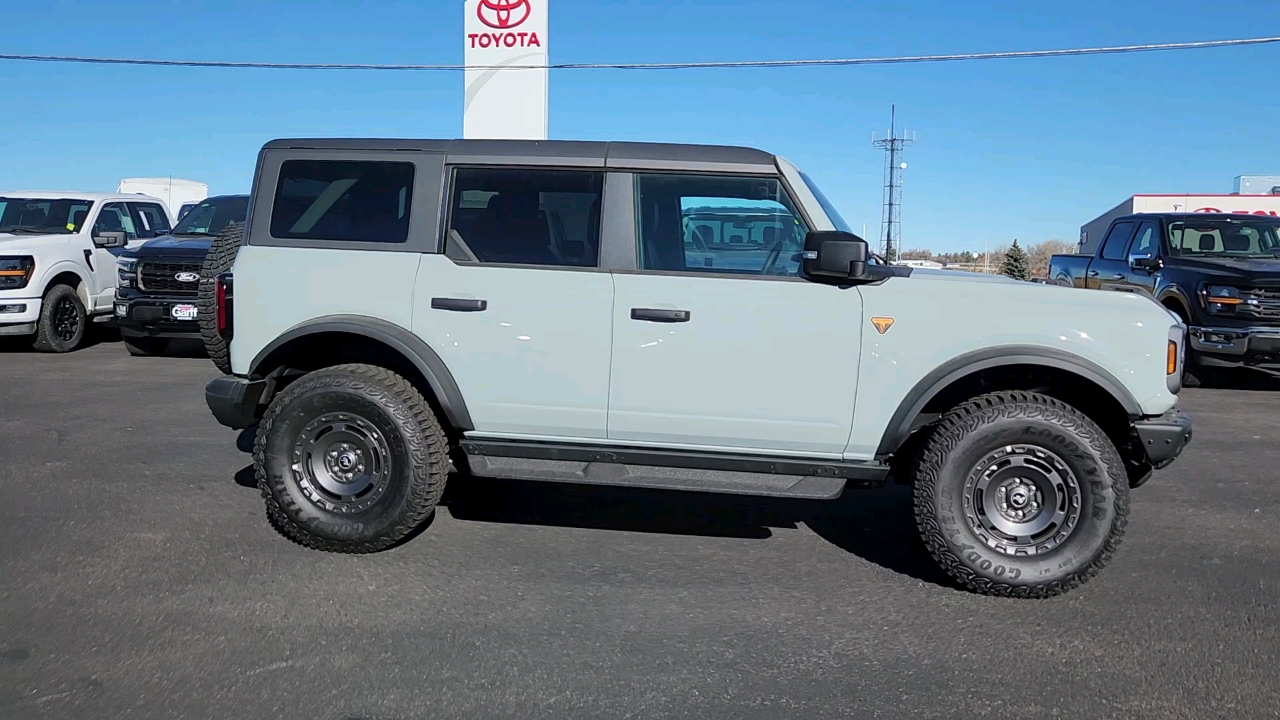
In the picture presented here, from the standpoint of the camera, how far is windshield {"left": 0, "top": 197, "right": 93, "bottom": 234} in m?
13.4

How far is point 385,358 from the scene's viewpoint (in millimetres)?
5098

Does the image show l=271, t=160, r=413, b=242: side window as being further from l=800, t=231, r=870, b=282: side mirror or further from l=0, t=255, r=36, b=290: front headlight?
l=0, t=255, r=36, b=290: front headlight

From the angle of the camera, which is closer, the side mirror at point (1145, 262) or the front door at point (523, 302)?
the front door at point (523, 302)

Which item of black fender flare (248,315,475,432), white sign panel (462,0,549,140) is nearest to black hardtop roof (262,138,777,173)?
black fender flare (248,315,475,432)

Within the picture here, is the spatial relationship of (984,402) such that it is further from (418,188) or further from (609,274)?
(418,188)

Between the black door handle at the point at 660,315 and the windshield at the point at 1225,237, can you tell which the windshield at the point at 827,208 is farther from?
the windshield at the point at 1225,237

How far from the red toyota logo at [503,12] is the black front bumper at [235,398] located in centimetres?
1499

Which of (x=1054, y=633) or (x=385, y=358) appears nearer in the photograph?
(x=1054, y=633)

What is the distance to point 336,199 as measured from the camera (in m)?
4.94

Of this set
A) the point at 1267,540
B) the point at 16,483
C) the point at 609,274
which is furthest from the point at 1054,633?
the point at 16,483

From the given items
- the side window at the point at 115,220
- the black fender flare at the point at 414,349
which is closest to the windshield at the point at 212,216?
the side window at the point at 115,220

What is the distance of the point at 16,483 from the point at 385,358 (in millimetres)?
2761

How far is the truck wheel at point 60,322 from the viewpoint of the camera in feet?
40.5

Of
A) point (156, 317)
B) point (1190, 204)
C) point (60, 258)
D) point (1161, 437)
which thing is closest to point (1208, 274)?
point (1161, 437)
